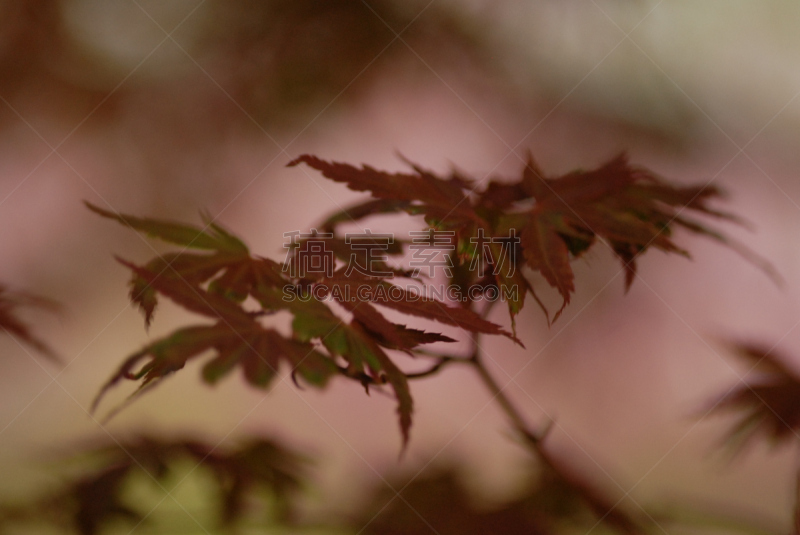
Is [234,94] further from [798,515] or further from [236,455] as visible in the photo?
[798,515]

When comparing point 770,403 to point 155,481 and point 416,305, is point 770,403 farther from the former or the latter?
point 155,481

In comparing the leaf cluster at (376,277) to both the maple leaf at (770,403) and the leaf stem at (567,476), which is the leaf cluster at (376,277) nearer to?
the leaf stem at (567,476)

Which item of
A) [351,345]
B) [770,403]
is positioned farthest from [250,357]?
[770,403]

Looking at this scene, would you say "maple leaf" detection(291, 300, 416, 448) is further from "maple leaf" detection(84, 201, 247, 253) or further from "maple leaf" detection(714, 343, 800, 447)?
"maple leaf" detection(714, 343, 800, 447)

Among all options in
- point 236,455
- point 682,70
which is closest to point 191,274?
point 236,455

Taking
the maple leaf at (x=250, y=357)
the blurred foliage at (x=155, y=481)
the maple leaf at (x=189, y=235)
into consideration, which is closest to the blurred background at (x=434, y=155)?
the blurred foliage at (x=155, y=481)

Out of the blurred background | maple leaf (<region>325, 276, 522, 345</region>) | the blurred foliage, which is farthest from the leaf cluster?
the blurred background
